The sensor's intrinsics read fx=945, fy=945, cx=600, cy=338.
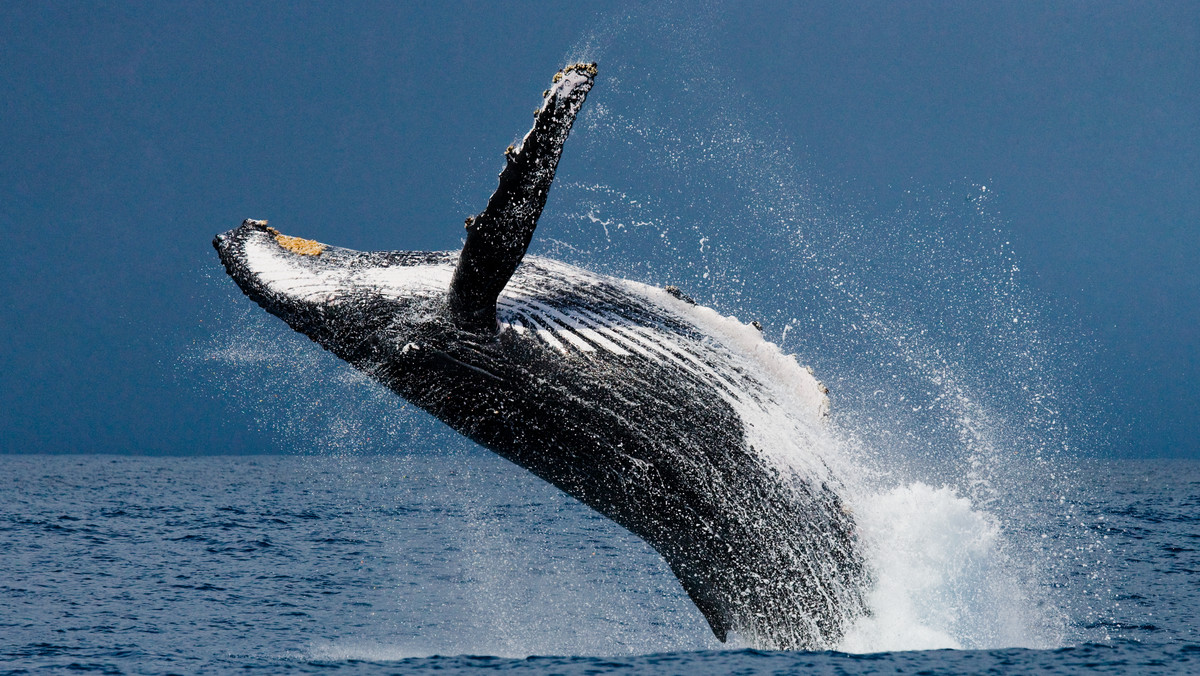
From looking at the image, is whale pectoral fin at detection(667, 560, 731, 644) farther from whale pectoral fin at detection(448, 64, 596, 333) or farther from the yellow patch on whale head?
the yellow patch on whale head

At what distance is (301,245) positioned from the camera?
6.88 meters

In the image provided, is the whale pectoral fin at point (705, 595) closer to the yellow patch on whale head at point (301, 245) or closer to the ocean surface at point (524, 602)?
the ocean surface at point (524, 602)

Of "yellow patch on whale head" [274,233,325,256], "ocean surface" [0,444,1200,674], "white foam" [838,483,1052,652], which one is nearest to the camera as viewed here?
"white foam" [838,483,1052,652]

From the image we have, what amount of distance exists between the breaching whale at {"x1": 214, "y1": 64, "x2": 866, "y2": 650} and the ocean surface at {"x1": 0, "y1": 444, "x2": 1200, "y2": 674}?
80cm

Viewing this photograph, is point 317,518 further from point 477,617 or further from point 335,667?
point 335,667

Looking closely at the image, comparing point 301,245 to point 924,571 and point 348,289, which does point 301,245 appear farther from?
point 924,571

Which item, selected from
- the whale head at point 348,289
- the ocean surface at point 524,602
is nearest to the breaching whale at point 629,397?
the whale head at point 348,289

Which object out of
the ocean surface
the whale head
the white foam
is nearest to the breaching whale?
the whale head

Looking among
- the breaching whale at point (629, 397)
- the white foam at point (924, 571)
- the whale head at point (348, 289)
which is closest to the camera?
the breaching whale at point (629, 397)

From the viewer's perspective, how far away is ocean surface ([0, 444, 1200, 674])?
24.3ft

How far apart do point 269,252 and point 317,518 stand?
29.1 metres

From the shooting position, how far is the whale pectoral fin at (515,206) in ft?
16.5

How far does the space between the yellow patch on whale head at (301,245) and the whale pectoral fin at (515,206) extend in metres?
1.59

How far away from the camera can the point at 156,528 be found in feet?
94.5
